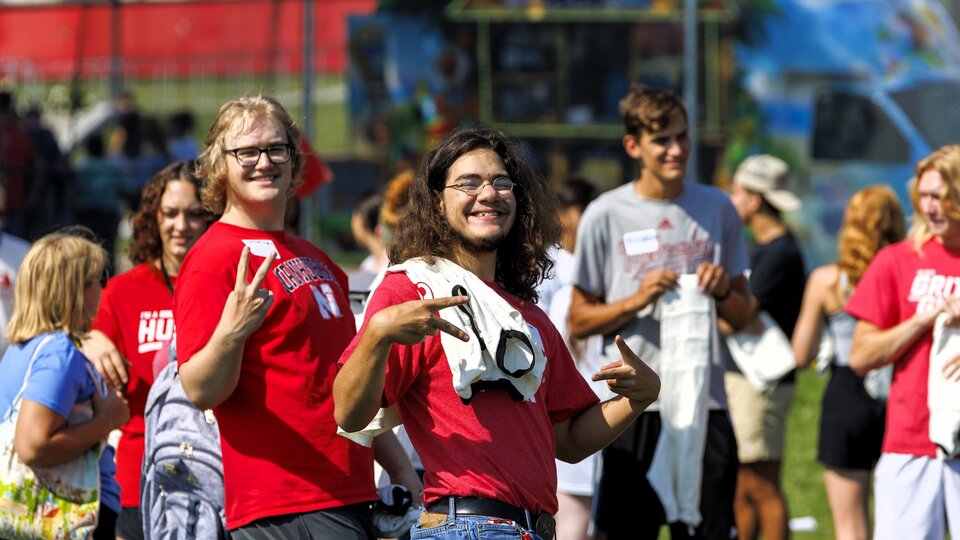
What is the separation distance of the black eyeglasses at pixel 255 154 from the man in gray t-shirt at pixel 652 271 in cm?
189

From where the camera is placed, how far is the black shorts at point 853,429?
6.70m

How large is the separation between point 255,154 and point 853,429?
3.73m

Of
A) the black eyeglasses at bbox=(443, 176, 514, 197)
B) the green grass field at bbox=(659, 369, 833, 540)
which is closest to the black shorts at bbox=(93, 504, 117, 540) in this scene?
the black eyeglasses at bbox=(443, 176, 514, 197)

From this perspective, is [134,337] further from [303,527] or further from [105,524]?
[303,527]

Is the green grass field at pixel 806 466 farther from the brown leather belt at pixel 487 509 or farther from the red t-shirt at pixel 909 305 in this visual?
the brown leather belt at pixel 487 509

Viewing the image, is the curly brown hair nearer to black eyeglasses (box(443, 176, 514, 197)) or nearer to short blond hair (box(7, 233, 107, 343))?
short blond hair (box(7, 233, 107, 343))

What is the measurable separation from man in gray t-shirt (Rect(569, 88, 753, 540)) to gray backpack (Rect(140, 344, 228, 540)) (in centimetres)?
197

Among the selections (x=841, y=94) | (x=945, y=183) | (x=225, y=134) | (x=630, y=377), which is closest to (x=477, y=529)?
(x=630, y=377)

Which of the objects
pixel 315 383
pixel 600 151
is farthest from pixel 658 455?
pixel 600 151

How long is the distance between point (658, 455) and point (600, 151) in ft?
21.8

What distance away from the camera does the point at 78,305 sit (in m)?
4.63

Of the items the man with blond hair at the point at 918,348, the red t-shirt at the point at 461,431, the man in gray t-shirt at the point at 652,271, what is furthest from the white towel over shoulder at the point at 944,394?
the red t-shirt at the point at 461,431

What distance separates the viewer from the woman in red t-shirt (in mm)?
4996

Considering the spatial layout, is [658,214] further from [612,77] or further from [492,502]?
[612,77]
